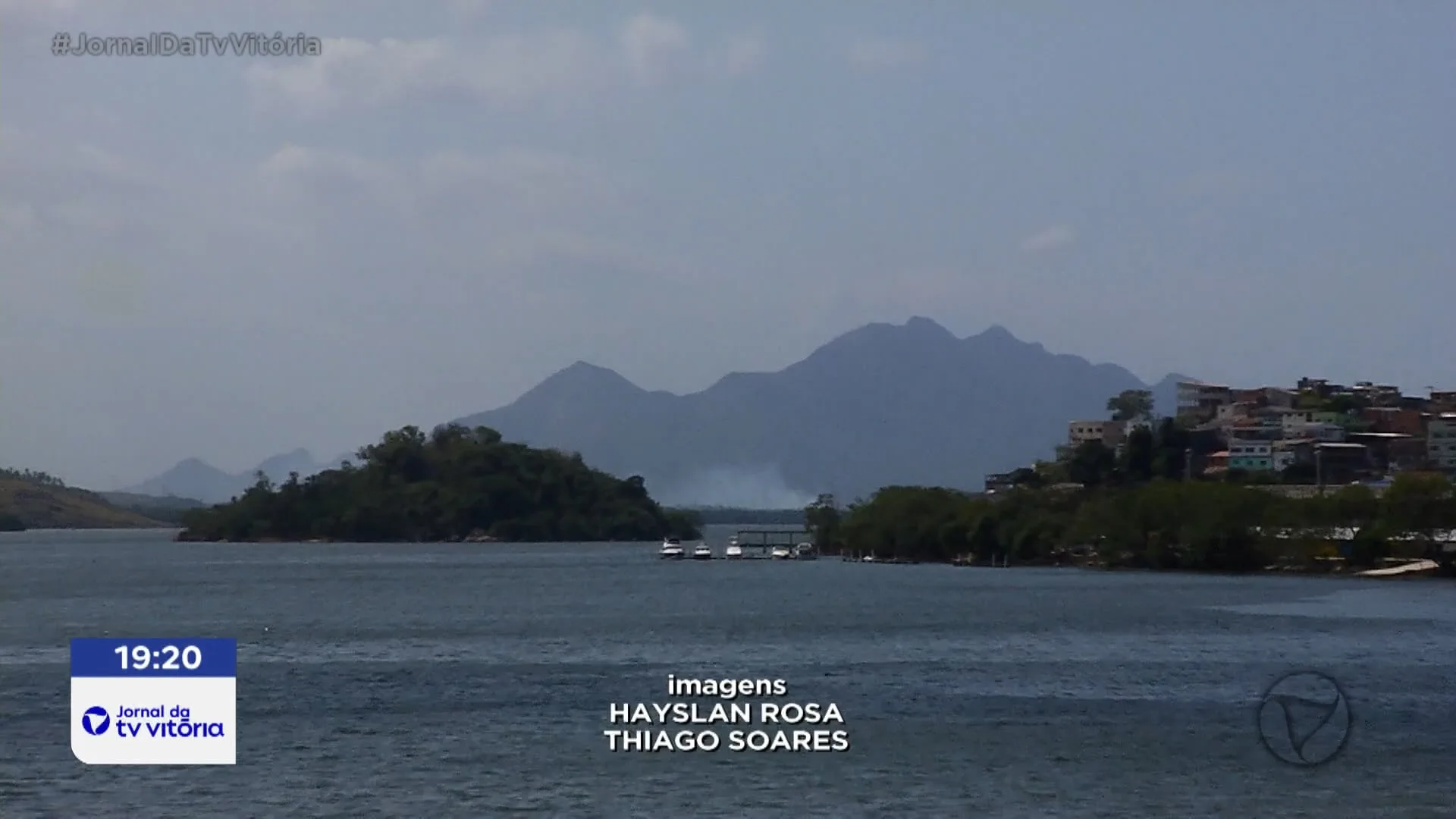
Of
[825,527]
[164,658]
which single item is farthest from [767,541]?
[164,658]

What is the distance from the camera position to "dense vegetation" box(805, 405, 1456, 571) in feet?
300

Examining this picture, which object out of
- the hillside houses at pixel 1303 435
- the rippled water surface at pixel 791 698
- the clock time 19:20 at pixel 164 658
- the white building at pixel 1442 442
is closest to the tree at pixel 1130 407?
the hillside houses at pixel 1303 435

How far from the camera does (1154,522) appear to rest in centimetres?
10162

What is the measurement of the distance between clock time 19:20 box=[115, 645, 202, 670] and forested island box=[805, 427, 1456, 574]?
263 ft

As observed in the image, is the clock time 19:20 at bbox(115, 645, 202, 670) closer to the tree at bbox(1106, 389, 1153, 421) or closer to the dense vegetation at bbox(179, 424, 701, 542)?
the tree at bbox(1106, 389, 1153, 421)

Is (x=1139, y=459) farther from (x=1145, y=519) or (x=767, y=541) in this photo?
(x=767, y=541)

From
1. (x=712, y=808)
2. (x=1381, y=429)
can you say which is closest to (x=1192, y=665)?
(x=712, y=808)

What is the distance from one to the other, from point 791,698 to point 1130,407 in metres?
147

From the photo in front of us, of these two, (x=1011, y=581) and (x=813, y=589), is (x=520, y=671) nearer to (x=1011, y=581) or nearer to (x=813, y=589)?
(x=813, y=589)

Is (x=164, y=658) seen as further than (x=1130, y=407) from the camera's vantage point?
No

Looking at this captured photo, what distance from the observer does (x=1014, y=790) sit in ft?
80.2

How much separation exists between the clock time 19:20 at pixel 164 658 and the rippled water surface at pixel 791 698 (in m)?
5.79

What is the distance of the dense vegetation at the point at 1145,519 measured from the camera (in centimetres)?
9138

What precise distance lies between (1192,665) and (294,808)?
78.8 feet
